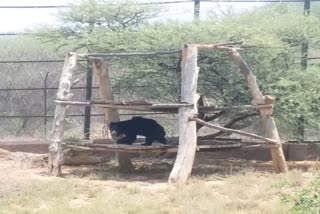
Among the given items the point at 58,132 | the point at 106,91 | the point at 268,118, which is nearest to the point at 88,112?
the point at 106,91

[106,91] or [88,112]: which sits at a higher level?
[106,91]

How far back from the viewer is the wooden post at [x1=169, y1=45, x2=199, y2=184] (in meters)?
9.89

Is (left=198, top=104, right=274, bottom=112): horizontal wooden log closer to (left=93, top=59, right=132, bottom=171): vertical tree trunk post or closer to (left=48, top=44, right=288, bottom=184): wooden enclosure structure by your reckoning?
(left=48, top=44, right=288, bottom=184): wooden enclosure structure

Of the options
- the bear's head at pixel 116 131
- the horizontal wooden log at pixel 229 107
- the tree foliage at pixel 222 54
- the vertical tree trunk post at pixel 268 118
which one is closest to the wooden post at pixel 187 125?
the horizontal wooden log at pixel 229 107

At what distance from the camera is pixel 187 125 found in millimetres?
10312

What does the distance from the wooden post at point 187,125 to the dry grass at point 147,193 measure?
→ 0.22m

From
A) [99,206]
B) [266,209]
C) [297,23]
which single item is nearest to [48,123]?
[297,23]

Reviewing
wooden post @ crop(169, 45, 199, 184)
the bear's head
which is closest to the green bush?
wooden post @ crop(169, 45, 199, 184)

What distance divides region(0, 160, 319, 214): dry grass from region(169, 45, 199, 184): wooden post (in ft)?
0.72

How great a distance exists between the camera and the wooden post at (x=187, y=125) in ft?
32.4

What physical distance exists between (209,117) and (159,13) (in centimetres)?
274

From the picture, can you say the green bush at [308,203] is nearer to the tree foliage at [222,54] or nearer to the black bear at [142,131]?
the tree foliage at [222,54]

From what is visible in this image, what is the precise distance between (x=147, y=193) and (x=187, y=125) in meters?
1.62

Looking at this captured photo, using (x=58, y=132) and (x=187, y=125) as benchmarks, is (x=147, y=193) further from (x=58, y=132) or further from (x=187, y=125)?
(x=58, y=132)
